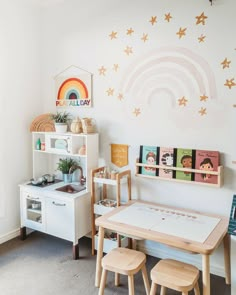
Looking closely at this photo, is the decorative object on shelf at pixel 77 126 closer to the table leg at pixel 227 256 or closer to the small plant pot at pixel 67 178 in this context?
the small plant pot at pixel 67 178

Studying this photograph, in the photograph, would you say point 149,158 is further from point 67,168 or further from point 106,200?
point 67,168

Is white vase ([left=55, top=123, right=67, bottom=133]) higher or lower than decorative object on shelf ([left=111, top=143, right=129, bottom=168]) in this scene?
higher

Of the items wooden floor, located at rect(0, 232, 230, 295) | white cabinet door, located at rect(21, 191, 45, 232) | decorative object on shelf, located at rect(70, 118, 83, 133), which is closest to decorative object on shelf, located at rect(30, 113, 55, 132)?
decorative object on shelf, located at rect(70, 118, 83, 133)

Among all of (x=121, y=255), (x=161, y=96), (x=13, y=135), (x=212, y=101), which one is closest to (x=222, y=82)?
(x=212, y=101)

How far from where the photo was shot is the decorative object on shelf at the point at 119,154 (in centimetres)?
291

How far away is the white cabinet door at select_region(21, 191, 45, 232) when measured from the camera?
3.05 meters

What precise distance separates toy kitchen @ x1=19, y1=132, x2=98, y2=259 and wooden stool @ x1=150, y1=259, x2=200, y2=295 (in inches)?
42.5

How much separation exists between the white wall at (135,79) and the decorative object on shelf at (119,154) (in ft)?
0.18

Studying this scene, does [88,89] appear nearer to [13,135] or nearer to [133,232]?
[13,135]

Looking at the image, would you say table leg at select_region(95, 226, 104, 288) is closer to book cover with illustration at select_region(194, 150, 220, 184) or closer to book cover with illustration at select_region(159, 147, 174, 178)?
book cover with illustration at select_region(159, 147, 174, 178)

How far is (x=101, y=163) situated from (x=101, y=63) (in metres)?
1.05

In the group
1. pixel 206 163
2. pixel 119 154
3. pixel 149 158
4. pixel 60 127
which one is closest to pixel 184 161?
pixel 206 163

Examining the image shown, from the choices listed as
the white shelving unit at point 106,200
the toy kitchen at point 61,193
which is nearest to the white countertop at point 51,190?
the toy kitchen at point 61,193

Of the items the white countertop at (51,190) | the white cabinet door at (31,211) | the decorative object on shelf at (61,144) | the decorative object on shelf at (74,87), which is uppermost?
the decorative object on shelf at (74,87)
